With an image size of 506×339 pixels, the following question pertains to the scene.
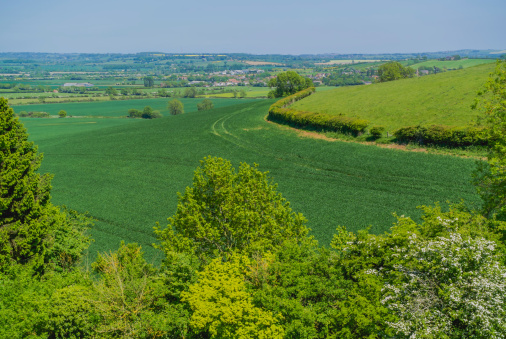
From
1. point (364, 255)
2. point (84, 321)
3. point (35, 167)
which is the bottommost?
point (84, 321)

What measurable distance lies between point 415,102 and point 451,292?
60338 millimetres

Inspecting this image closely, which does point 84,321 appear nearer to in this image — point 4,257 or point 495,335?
point 4,257

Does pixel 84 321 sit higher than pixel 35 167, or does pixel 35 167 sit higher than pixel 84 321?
pixel 35 167

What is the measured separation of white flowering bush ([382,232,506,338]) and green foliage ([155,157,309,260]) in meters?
8.92

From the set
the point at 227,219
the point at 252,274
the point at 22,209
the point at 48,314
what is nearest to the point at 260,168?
the point at 227,219

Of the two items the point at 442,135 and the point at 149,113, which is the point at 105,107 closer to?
the point at 149,113

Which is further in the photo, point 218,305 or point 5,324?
point 5,324

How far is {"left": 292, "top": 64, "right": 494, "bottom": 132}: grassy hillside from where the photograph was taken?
56.4 metres

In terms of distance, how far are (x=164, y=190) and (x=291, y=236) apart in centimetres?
2800

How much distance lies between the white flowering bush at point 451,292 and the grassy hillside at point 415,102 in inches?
1655

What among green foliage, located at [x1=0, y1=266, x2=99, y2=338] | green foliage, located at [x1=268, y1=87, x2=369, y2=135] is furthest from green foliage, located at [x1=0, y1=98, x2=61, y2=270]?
green foliage, located at [x1=268, y1=87, x2=369, y2=135]

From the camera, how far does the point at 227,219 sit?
80.1 ft

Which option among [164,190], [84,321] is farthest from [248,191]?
[164,190]

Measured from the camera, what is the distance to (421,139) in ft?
161
